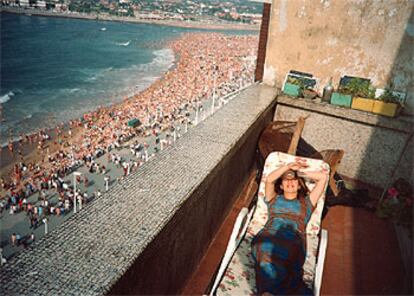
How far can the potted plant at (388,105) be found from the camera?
4.66 meters

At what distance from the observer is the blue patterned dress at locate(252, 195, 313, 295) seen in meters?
2.57

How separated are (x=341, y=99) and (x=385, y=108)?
58 centimetres

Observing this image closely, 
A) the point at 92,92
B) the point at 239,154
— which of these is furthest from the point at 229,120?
the point at 92,92

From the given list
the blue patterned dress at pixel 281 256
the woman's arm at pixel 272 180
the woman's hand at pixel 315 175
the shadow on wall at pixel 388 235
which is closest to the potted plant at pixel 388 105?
the shadow on wall at pixel 388 235

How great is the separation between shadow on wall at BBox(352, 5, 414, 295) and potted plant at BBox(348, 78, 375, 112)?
26 cm

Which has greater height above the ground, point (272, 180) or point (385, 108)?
point (385, 108)

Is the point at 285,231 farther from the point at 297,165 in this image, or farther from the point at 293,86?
the point at 293,86

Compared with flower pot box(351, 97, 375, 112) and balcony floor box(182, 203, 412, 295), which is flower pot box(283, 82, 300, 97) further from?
balcony floor box(182, 203, 412, 295)

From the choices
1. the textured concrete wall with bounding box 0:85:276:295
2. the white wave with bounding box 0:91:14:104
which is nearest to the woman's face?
the textured concrete wall with bounding box 0:85:276:295

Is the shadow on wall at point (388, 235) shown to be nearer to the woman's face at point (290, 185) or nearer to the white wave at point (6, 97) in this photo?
the woman's face at point (290, 185)

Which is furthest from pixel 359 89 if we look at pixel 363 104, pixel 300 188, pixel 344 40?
pixel 300 188

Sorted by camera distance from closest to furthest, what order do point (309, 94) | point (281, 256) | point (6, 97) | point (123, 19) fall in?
1. point (281, 256)
2. point (309, 94)
3. point (6, 97)
4. point (123, 19)

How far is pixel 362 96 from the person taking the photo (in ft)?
15.9

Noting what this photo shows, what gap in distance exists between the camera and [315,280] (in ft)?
8.76
